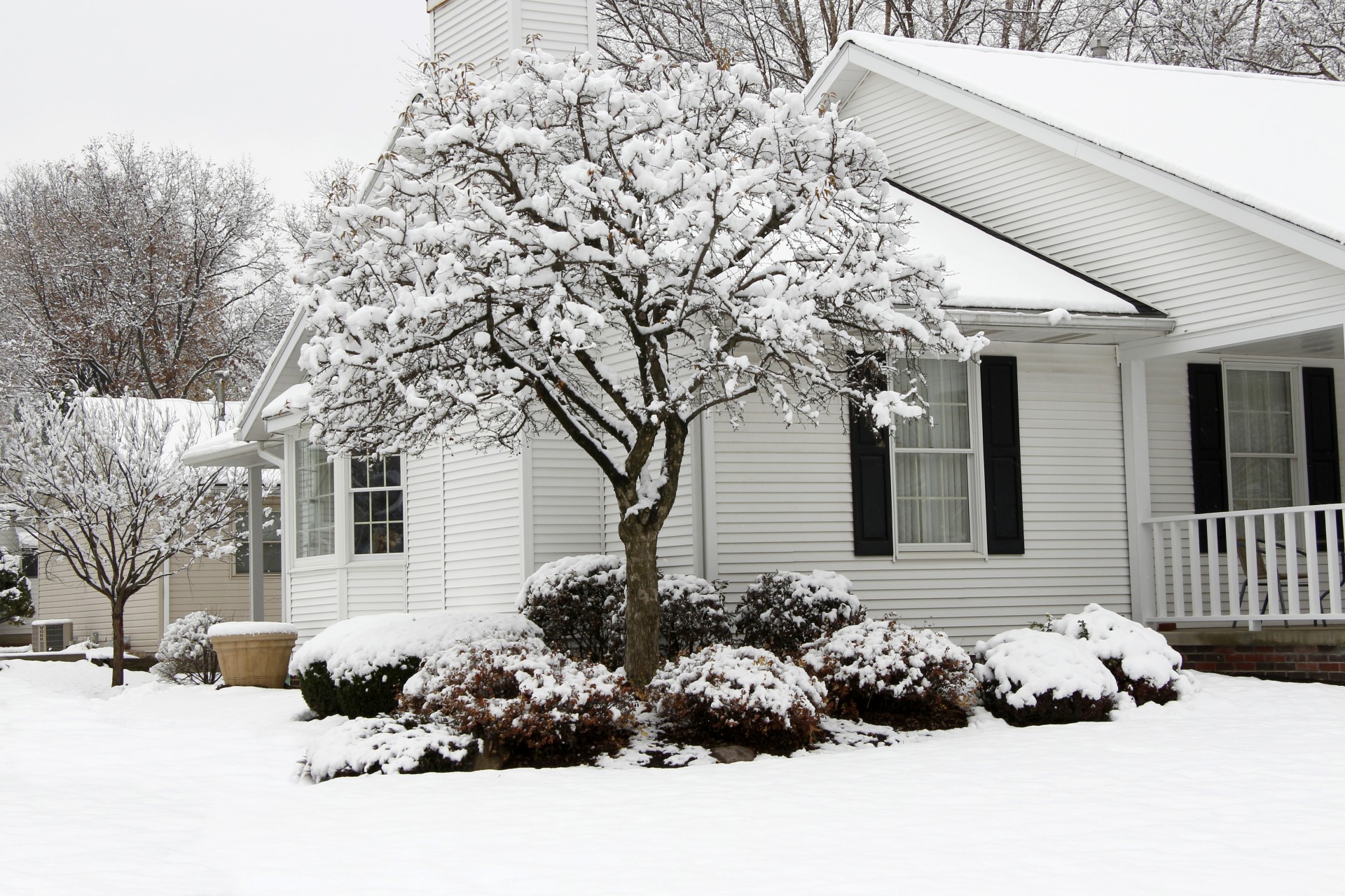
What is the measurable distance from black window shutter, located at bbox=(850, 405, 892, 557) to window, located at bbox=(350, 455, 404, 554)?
512 cm

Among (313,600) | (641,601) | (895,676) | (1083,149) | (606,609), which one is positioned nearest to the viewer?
(895,676)

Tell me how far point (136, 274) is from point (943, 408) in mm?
26784

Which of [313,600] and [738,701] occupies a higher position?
[313,600]

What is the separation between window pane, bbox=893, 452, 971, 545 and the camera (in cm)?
1199

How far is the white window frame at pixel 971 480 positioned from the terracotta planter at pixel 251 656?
7088 mm

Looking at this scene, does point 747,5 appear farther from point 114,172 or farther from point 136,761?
point 114,172

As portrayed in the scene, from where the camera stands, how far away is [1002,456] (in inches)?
478

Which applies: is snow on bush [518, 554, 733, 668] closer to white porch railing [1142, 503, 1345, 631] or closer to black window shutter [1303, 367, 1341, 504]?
white porch railing [1142, 503, 1345, 631]

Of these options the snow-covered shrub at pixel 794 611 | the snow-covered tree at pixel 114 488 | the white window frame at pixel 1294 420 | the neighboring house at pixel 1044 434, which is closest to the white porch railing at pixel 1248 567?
the neighboring house at pixel 1044 434

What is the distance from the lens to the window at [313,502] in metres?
14.9

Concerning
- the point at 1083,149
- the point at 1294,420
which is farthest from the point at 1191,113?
the point at 1294,420

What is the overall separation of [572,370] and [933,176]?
5.39 m

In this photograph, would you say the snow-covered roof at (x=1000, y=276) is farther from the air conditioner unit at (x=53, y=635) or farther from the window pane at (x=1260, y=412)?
the air conditioner unit at (x=53, y=635)

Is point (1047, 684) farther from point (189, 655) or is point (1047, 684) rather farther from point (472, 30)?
point (189, 655)
